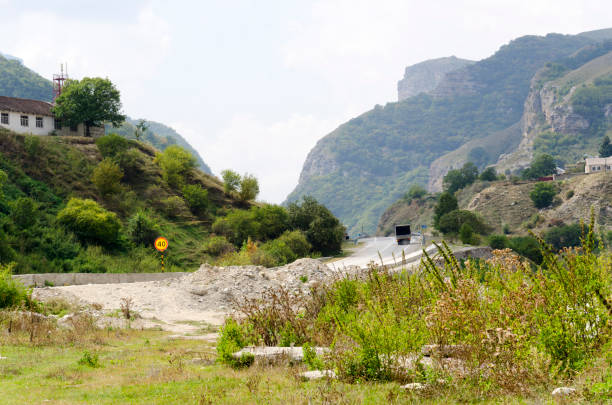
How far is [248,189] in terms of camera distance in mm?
59000

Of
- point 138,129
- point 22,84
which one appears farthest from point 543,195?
point 22,84

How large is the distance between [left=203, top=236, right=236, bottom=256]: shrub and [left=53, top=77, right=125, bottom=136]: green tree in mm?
25540

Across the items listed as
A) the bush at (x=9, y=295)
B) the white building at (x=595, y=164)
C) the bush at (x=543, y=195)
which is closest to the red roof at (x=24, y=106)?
the bush at (x=9, y=295)

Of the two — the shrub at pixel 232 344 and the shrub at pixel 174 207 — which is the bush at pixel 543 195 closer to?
the shrub at pixel 174 207

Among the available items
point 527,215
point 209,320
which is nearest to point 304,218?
point 209,320

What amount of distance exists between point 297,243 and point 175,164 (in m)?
17.3

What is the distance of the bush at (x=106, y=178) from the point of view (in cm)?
4775

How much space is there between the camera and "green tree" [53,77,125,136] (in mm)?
59500

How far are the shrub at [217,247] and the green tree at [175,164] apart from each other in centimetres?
1189

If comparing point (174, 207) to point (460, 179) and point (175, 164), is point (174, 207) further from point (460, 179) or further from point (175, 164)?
point (460, 179)

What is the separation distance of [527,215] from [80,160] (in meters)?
94.5

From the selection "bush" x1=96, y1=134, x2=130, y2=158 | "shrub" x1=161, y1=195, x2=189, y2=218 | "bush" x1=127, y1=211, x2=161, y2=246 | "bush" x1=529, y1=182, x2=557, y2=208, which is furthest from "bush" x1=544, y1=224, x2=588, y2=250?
"bush" x1=127, y1=211, x2=161, y2=246

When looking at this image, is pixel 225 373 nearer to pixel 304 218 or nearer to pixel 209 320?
pixel 209 320

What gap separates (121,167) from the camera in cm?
5416
